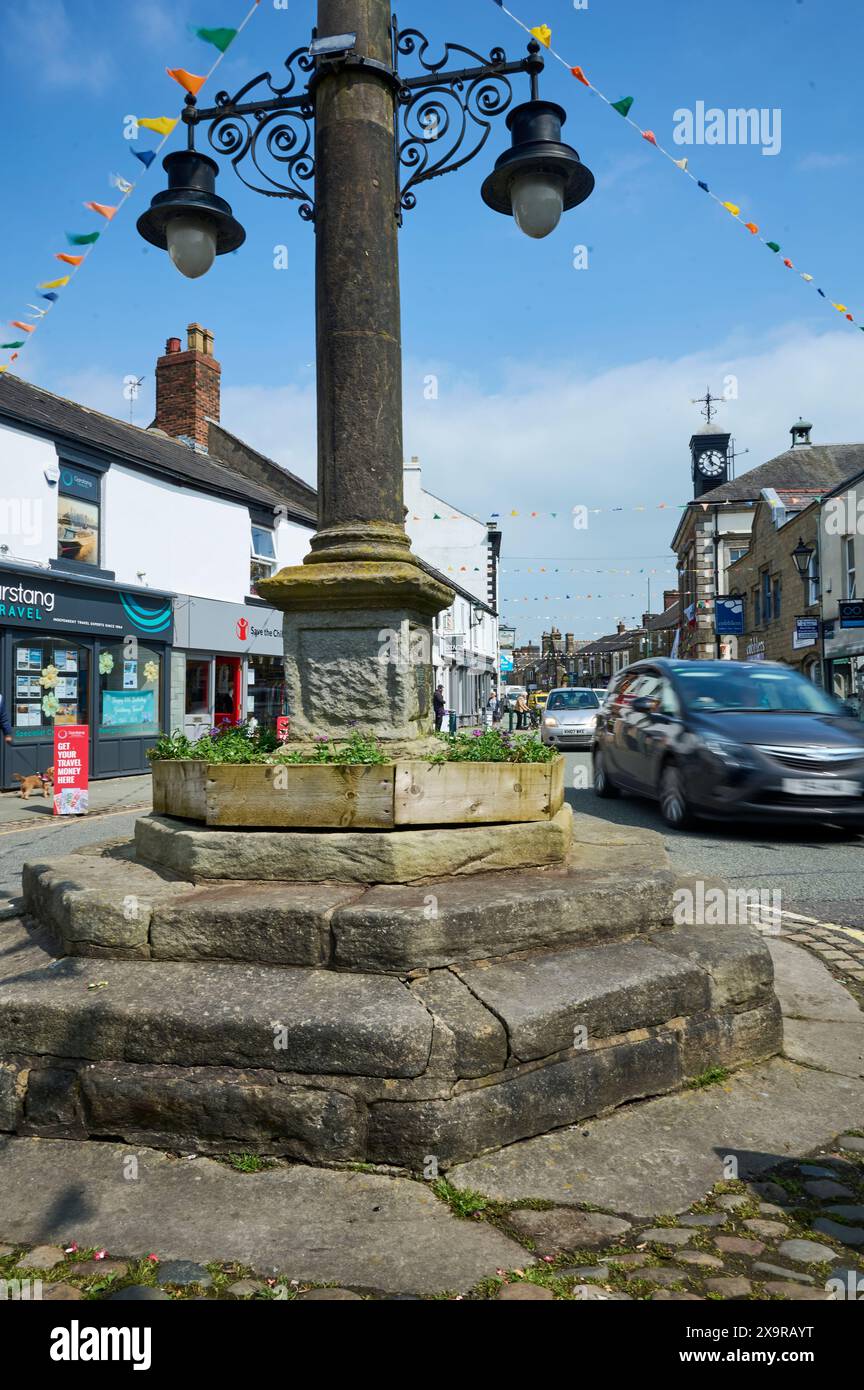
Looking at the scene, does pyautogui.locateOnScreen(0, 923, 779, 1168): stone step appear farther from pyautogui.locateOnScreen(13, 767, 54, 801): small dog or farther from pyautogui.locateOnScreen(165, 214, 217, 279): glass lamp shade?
pyautogui.locateOnScreen(13, 767, 54, 801): small dog

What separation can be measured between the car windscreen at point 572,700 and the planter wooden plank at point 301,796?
1777 cm

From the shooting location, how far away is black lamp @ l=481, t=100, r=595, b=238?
14.8ft

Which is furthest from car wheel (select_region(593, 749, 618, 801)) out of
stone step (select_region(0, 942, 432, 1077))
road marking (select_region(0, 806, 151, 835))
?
stone step (select_region(0, 942, 432, 1077))

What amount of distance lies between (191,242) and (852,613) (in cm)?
1871

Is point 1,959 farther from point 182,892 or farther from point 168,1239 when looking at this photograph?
point 168,1239

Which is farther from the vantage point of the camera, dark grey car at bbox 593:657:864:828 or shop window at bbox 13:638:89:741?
shop window at bbox 13:638:89:741

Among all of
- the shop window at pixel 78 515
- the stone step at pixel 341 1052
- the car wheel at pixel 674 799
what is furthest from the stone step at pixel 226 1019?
the shop window at pixel 78 515

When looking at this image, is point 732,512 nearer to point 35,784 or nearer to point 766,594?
point 766,594

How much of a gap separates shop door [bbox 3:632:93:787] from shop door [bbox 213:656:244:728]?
4.03m

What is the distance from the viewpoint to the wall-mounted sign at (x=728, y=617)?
102ft

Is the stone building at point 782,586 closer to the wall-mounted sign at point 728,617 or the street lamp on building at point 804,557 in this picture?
the street lamp on building at point 804,557

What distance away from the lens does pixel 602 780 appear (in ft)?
34.6
